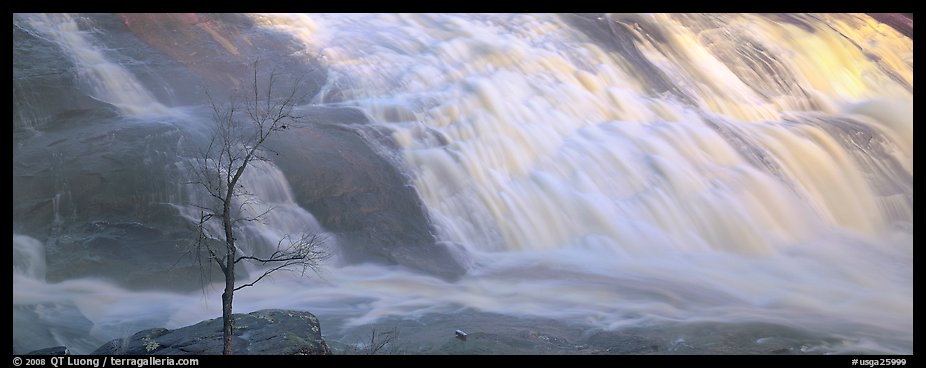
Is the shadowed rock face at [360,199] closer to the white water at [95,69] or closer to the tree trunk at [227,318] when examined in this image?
the white water at [95,69]

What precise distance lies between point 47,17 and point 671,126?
32.7 ft

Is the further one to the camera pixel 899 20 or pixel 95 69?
pixel 899 20

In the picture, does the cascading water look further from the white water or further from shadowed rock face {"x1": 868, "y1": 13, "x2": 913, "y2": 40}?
shadowed rock face {"x1": 868, "y1": 13, "x2": 913, "y2": 40}

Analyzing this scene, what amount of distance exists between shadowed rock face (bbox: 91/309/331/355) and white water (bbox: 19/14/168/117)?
5600mm

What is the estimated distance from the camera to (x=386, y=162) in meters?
13.6

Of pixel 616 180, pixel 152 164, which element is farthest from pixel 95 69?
pixel 616 180

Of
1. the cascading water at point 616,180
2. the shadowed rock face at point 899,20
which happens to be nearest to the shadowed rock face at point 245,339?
the cascading water at point 616,180

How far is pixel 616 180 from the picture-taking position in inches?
579

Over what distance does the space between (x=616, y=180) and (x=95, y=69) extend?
25.5ft

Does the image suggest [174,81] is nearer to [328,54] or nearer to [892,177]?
[328,54]

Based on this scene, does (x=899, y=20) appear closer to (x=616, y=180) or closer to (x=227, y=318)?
(x=616, y=180)

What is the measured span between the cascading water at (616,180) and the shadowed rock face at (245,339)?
176cm

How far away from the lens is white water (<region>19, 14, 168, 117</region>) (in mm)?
13852

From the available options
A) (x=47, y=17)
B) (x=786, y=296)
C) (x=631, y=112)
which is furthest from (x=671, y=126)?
(x=47, y=17)
